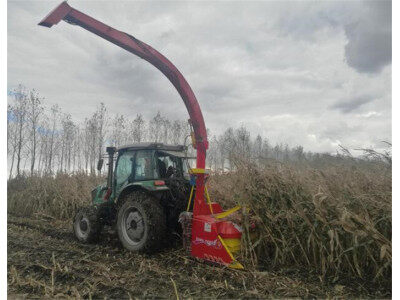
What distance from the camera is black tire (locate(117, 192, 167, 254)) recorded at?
5.10 metres

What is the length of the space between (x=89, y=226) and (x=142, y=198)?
181cm

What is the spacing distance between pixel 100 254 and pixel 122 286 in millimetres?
1813

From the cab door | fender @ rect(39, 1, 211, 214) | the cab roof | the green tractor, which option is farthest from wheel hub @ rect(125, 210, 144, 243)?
the cab roof

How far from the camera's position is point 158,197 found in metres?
5.41

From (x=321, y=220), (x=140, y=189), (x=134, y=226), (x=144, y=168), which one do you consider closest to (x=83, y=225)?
(x=134, y=226)

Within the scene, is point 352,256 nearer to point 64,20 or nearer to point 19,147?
point 64,20

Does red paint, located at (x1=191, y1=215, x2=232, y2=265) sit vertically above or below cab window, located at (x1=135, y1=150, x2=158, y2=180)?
below

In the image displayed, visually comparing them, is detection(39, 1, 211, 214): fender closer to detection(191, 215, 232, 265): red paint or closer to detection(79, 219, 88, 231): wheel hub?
detection(191, 215, 232, 265): red paint

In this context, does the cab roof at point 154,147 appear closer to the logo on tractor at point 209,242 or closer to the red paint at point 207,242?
the red paint at point 207,242

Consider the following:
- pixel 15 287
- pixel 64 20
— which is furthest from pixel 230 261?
pixel 64 20

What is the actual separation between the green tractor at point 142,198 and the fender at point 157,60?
730 millimetres

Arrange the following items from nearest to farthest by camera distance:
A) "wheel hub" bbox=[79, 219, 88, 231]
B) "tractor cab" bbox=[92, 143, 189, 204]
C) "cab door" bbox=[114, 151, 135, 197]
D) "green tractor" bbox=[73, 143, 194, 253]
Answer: "green tractor" bbox=[73, 143, 194, 253] < "tractor cab" bbox=[92, 143, 189, 204] < "cab door" bbox=[114, 151, 135, 197] < "wheel hub" bbox=[79, 219, 88, 231]

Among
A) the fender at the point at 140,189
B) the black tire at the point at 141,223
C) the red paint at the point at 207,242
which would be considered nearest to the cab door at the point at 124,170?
the fender at the point at 140,189

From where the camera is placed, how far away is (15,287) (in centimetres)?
393
